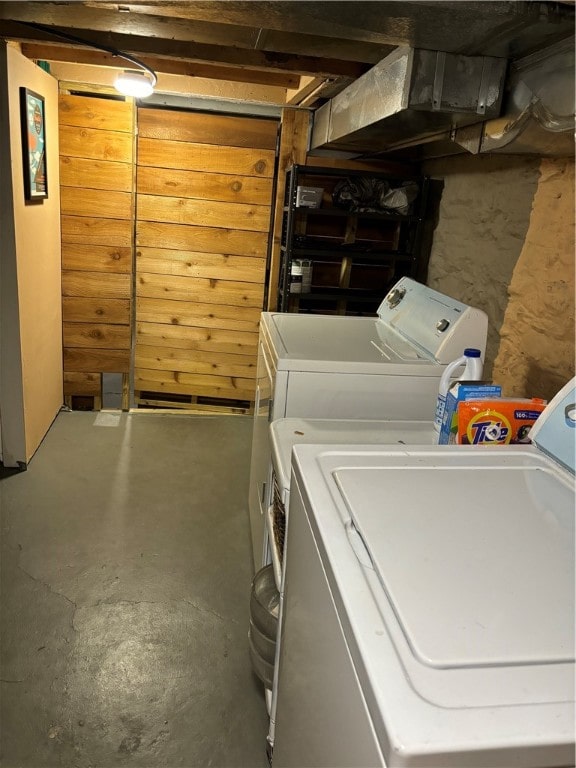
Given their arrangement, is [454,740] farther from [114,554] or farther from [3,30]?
[3,30]

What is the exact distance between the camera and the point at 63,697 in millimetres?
1843

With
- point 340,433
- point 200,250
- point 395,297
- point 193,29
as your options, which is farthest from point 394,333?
point 200,250

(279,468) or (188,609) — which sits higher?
(279,468)

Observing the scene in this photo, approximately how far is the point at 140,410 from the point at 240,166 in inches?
71.9

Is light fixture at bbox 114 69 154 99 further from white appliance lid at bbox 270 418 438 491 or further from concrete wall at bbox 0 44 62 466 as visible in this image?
white appliance lid at bbox 270 418 438 491

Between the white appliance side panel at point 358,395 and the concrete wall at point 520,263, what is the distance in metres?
0.35

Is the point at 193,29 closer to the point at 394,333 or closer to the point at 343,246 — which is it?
the point at 394,333

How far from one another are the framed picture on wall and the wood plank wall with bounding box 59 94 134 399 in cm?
42

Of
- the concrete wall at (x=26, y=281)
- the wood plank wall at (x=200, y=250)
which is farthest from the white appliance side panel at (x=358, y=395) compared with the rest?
the wood plank wall at (x=200, y=250)

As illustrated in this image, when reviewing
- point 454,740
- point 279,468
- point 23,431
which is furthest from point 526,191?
point 23,431

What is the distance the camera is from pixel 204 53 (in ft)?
8.84

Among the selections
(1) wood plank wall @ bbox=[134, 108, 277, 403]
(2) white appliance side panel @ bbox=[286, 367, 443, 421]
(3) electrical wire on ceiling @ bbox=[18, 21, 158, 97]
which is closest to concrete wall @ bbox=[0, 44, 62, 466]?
(3) electrical wire on ceiling @ bbox=[18, 21, 158, 97]

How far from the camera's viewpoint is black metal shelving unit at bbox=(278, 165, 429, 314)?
10.7 feet

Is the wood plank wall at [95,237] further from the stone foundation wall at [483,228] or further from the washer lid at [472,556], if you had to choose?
the washer lid at [472,556]
